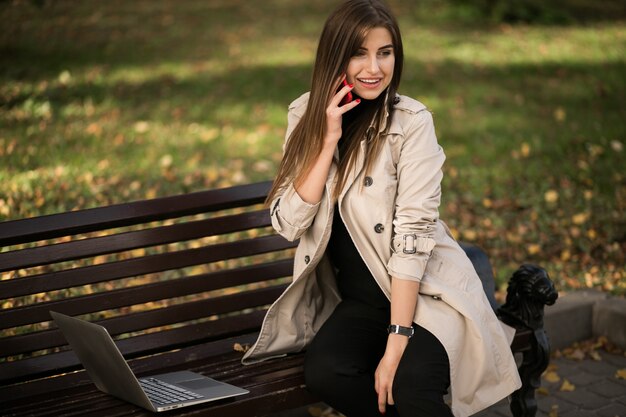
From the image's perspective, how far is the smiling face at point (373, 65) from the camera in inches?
147

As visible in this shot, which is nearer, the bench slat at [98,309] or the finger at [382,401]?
the finger at [382,401]

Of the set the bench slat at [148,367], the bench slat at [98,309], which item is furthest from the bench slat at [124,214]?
the bench slat at [148,367]

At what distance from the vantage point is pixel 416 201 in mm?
3680

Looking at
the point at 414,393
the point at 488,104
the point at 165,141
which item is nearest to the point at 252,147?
the point at 165,141

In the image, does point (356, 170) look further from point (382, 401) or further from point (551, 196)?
point (551, 196)

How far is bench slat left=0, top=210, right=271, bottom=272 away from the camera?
3861mm

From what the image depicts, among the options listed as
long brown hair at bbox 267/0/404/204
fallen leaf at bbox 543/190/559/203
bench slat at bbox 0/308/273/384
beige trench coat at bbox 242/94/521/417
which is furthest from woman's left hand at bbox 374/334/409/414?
fallen leaf at bbox 543/190/559/203

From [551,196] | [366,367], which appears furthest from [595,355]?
[551,196]

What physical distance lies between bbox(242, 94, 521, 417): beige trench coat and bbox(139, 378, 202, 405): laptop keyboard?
42 cm

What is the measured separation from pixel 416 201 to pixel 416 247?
0.18m

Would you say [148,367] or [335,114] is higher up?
[335,114]

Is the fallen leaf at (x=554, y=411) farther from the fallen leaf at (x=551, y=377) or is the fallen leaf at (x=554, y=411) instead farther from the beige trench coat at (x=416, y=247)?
the beige trench coat at (x=416, y=247)

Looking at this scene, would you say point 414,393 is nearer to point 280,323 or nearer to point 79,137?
point 280,323

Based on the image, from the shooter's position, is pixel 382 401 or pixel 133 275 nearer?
pixel 382 401
